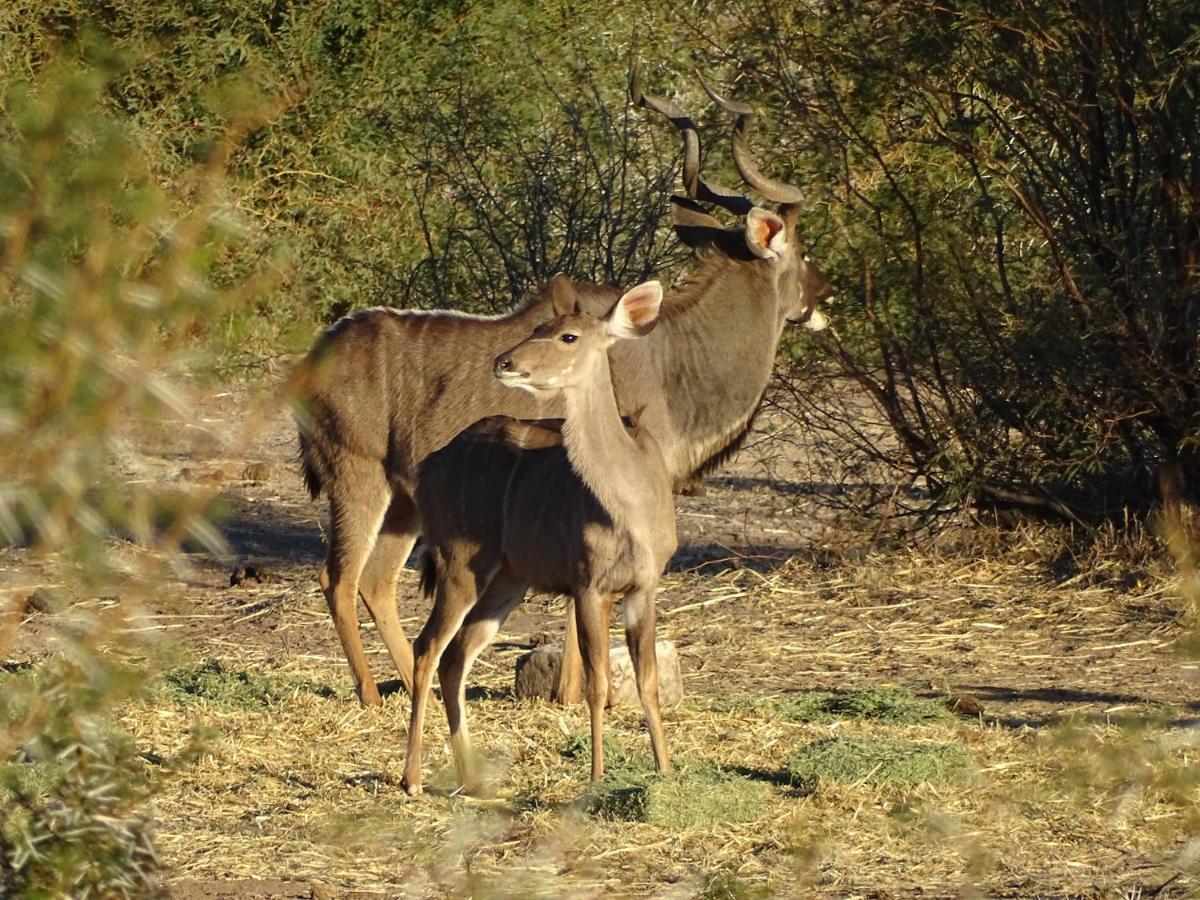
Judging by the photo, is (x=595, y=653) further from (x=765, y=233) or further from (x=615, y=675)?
(x=765, y=233)

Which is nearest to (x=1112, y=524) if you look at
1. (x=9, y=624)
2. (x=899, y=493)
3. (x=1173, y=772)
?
(x=899, y=493)

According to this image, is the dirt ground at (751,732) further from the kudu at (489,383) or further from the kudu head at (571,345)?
the kudu head at (571,345)

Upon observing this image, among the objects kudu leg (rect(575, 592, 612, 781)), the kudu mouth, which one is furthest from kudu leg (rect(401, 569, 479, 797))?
the kudu mouth

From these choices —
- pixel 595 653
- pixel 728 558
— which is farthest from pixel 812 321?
pixel 595 653

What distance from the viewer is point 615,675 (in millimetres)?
6266

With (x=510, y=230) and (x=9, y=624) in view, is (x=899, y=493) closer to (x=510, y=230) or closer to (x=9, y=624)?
(x=510, y=230)

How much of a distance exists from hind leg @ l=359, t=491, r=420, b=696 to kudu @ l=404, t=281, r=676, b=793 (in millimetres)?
1060

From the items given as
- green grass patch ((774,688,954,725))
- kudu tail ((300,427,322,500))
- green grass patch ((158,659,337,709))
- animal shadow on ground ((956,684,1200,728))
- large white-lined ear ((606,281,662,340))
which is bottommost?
animal shadow on ground ((956,684,1200,728))

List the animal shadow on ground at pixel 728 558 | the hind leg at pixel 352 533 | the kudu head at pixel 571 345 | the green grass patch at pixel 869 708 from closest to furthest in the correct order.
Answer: the kudu head at pixel 571 345 < the green grass patch at pixel 869 708 < the hind leg at pixel 352 533 < the animal shadow on ground at pixel 728 558

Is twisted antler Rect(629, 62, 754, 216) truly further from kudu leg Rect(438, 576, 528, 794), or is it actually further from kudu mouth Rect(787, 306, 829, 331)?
kudu leg Rect(438, 576, 528, 794)

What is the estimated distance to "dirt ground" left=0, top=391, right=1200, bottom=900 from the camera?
4.51m

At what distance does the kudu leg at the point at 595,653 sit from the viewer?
17.1 feet

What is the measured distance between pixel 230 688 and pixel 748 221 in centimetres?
238

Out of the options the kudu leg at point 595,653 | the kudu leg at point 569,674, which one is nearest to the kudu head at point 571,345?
the kudu leg at point 595,653
